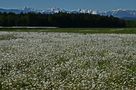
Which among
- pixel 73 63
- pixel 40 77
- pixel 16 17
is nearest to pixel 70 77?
pixel 40 77

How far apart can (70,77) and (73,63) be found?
461cm

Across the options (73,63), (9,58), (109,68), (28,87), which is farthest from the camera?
(9,58)

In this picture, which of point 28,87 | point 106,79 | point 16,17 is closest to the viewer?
point 28,87

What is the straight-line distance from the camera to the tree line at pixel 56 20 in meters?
137

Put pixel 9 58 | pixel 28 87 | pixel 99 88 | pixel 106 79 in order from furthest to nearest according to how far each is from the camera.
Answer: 1. pixel 9 58
2. pixel 106 79
3. pixel 28 87
4. pixel 99 88

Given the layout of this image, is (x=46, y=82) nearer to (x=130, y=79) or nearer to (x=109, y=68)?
(x=130, y=79)

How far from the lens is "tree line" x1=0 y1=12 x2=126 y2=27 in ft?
451

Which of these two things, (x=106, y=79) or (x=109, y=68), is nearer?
(x=106, y=79)

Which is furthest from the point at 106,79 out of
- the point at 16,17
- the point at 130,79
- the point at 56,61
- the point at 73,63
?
the point at 16,17

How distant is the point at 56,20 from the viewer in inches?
5733

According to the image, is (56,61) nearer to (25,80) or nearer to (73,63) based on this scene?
(73,63)

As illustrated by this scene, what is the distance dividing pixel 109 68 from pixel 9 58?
20.2 ft

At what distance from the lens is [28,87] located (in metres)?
14.2

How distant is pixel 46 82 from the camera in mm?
14555
